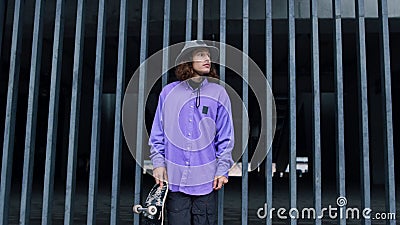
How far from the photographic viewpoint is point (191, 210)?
2.81m

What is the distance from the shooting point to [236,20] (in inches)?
272

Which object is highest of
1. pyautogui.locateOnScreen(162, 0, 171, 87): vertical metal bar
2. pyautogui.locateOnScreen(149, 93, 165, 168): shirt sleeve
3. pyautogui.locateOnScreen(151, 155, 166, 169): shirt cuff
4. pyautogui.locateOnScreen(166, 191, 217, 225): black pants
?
pyautogui.locateOnScreen(162, 0, 171, 87): vertical metal bar

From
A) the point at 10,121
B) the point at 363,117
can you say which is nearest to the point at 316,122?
the point at 363,117

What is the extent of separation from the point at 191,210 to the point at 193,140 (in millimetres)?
389

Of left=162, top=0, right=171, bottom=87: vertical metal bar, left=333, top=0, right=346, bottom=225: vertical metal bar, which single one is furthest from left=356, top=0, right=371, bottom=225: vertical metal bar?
left=162, top=0, right=171, bottom=87: vertical metal bar

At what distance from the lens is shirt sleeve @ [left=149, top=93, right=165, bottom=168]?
2865 mm

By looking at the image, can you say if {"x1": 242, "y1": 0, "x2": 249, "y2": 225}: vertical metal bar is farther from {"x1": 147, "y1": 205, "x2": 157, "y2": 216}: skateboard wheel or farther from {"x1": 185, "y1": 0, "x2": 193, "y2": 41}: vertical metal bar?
{"x1": 147, "y1": 205, "x2": 157, "y2": 216}: skateboard wheel

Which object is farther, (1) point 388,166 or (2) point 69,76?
(2) point 69,76

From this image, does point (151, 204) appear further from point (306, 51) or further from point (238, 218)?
point (306, 51)

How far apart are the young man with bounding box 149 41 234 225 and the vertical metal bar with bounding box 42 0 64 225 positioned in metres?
0.71

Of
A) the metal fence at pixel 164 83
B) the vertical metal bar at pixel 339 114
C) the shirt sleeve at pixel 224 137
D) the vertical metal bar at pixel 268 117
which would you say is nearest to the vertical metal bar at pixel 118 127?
the metal fence at pixel 164 83

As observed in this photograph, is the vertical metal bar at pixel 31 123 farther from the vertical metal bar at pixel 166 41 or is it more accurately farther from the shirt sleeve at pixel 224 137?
the shirt sleeve at pixel 224 137

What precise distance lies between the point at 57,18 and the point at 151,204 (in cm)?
138

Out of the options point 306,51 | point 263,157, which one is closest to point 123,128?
point 263,157
